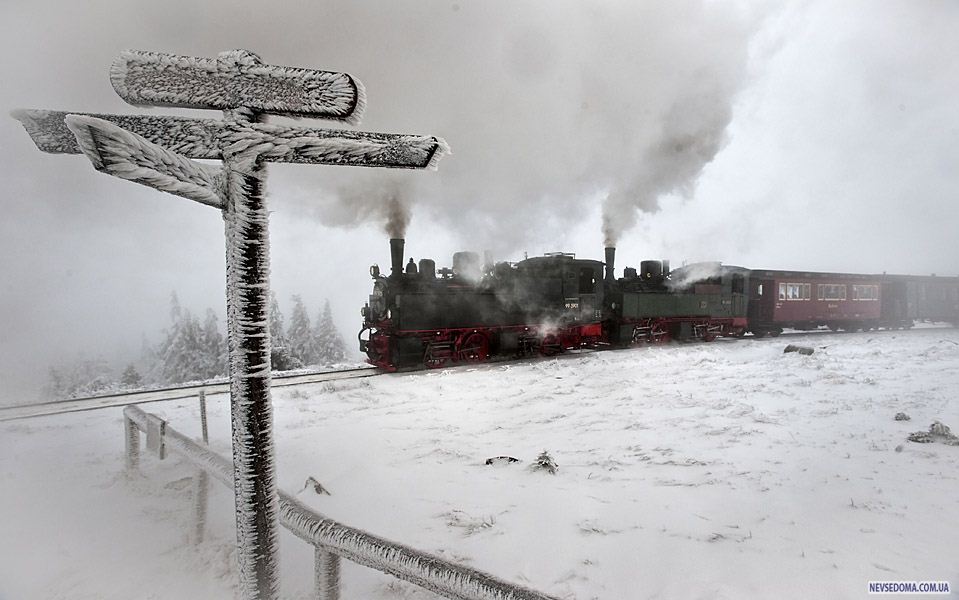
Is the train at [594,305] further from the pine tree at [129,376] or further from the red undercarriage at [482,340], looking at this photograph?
the pine tree at [129,376]

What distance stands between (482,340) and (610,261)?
23.1ft

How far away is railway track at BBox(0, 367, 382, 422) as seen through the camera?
8.27 meters

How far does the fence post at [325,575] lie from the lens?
8.24ft

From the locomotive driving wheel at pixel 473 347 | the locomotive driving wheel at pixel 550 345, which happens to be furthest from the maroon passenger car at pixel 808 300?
the locomotive driving wheel at pixel 473 347

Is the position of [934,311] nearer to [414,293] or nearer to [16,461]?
[414,293]

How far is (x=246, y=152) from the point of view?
159 cm

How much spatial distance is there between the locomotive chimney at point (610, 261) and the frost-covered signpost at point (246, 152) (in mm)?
15578

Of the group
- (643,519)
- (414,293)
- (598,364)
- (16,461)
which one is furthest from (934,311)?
(16,461)

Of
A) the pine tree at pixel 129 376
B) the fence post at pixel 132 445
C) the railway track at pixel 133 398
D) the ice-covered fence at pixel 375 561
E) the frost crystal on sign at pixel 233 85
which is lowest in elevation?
the pine tree at pixel 129 376

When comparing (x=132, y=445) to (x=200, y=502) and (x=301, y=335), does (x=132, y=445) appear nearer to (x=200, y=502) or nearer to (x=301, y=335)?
(x=200, y=502)

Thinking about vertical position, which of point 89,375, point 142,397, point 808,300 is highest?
point 808,300

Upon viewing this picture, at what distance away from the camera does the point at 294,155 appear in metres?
1.65

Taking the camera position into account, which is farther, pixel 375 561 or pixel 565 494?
pixel 565 494

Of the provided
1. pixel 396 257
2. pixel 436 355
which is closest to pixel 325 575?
pixel 436 355
